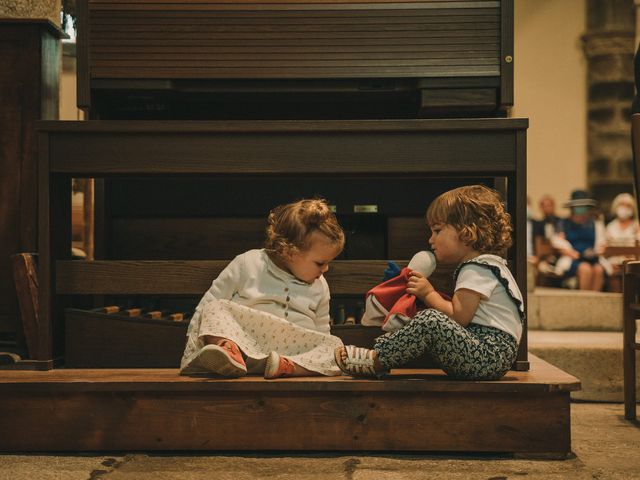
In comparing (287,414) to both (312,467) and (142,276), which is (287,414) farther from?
(142,276)

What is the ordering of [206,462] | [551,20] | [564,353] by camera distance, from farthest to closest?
[551,20]
[564,353]
[206,462]

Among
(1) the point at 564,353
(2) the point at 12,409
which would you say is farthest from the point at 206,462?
(1) the point at 564,353

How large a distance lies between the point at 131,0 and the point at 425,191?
114cm

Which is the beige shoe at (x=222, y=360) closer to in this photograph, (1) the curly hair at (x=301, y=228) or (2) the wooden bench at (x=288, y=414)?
(2) the wooden bench at (x=288, y=414)

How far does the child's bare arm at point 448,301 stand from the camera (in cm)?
181

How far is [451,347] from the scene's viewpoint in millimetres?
1752

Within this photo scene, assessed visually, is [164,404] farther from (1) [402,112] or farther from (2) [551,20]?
(2) [551,20]

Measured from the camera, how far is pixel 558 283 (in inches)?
247

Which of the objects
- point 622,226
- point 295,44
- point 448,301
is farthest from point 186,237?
point 622,226

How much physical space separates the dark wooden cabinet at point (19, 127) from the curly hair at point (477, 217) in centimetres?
123

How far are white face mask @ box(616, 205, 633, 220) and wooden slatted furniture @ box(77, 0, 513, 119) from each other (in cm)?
453

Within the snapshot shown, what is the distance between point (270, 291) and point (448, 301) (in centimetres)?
47

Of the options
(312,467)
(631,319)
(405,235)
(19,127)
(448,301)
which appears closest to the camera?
(312,467)

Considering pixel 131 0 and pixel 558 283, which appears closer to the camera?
pixel 131 0
